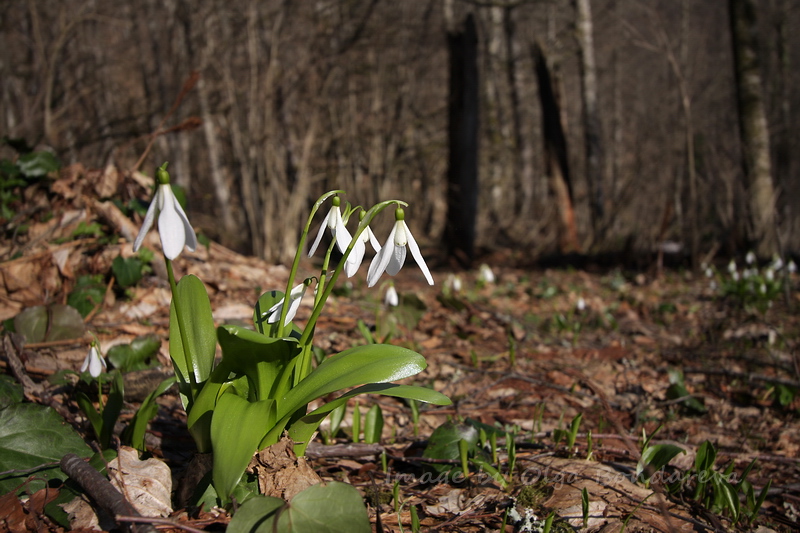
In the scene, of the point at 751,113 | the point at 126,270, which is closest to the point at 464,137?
the point at 751,113

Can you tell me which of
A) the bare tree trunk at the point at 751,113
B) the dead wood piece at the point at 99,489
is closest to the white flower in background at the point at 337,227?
the dead wood piece at the point at 99,489

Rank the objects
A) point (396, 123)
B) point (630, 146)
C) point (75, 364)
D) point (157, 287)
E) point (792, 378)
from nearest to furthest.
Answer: point (75, 364), point (792, 378), point (157, 287), point (396, 123), point (630, 146)

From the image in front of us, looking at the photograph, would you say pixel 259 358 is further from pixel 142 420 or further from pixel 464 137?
pixel 464 137

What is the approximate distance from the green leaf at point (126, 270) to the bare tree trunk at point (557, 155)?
6714 mm

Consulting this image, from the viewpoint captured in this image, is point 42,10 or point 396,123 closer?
point 42,10

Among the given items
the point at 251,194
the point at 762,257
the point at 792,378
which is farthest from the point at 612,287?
the point at 251,194

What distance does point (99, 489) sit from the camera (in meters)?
1.13

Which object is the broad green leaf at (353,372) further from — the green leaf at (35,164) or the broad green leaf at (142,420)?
the green leaf at (35,164)

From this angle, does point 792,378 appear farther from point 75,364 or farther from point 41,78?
point 41,78

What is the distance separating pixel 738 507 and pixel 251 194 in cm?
544

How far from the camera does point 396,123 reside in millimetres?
8438

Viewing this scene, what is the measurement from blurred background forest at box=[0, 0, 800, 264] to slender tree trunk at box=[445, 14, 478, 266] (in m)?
0.13

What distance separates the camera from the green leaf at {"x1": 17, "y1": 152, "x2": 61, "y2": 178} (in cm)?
324

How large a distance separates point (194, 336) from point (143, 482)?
1.18ft
